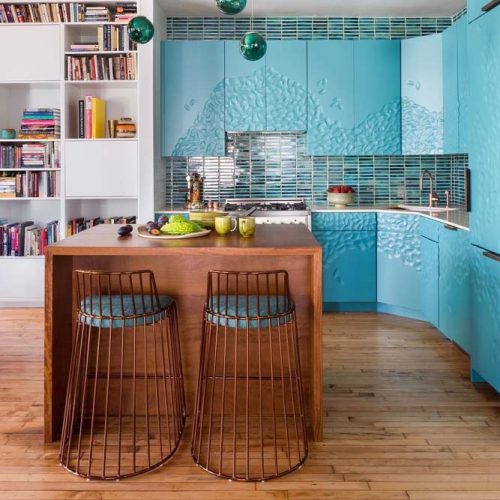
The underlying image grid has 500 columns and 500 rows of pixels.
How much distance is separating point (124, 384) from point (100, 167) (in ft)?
8.48

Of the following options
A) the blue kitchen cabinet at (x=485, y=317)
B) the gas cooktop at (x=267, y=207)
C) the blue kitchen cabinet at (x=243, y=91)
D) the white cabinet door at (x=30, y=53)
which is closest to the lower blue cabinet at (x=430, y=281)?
the blue kitchen cabinet at (x=485, y=317)

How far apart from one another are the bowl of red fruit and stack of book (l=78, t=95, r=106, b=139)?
82.8 inches

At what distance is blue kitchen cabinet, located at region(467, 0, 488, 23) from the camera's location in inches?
114

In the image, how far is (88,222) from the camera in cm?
499

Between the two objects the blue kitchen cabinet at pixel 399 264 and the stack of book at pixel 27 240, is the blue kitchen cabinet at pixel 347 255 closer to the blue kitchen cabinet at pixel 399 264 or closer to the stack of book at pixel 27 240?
the blue kitchen cabinet at pixel 399 264

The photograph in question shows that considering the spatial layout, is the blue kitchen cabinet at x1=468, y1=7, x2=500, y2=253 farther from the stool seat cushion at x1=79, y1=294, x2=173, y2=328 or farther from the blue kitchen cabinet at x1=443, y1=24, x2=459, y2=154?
the stool seat cushion at x1=79, y1=294, x2=173, y2=328

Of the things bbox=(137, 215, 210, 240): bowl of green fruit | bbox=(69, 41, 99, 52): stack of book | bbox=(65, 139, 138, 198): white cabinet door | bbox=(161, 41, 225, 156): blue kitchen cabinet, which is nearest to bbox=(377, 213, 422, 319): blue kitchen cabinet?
bbox=(161, 41, 225, 156): blue kitchen cabinet

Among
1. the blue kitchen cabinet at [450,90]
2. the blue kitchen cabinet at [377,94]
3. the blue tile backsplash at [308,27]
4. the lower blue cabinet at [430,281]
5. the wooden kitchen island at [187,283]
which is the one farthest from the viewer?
the blue tile backsplash at [308,27]

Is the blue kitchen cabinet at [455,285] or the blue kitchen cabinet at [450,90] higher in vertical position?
the blue kitchen cabinet at [450,90]

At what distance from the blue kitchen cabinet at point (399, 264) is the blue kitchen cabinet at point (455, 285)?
1.98 ft

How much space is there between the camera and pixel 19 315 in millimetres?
4676

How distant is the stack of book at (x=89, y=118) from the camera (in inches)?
188

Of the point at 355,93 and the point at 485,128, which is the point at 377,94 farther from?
the point at 485,128

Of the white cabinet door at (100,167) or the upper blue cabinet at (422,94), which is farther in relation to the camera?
the white cabinet door at (100,167)
